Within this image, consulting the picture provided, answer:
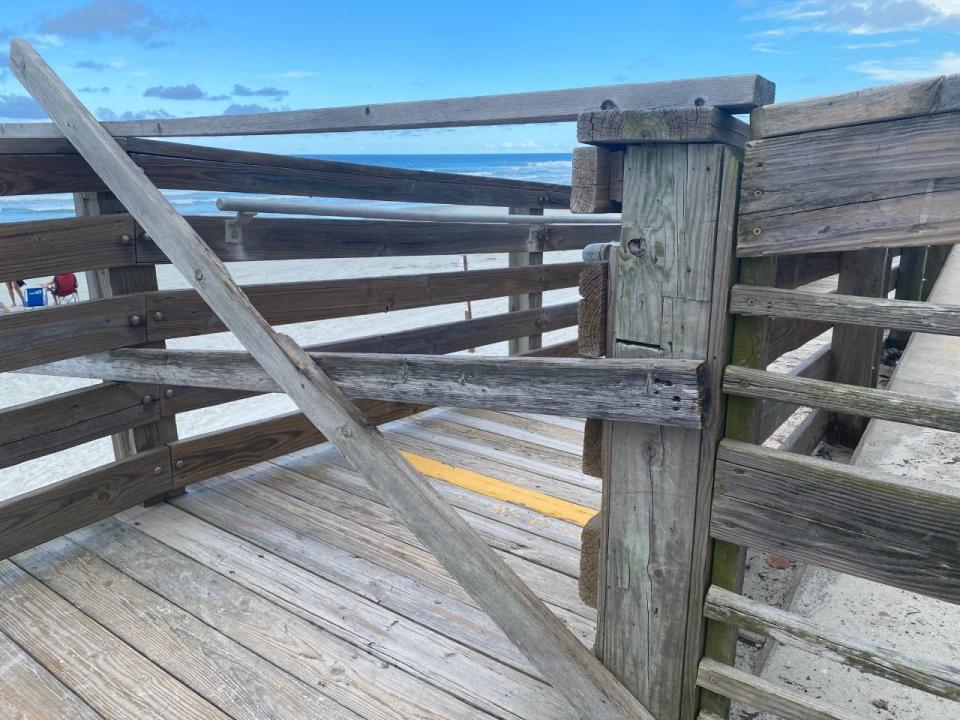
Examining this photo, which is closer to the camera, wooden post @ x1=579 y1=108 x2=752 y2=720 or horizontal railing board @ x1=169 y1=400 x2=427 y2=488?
wooden post @ x1=579 y1=108 x2=752 y2=720

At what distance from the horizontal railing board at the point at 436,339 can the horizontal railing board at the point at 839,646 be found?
1.79 metres

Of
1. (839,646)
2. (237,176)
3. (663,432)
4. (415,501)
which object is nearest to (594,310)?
(663,432)

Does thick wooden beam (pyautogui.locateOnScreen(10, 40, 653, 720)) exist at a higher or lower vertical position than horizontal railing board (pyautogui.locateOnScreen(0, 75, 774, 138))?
lower

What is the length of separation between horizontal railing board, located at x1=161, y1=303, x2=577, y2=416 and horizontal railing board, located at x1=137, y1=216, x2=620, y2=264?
46 centimetres

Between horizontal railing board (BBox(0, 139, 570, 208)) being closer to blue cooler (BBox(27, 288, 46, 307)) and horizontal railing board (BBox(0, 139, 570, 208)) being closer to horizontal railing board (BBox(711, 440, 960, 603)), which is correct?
horizontal railing board (BBox(711, 440, 960, 603))

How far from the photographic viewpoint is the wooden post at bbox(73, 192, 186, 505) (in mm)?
2961

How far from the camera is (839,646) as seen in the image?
1519 millimetres

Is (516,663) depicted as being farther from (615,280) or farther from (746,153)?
(746,153)

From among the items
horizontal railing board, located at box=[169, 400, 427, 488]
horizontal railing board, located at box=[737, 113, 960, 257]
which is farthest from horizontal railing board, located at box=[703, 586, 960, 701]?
horizontal railing board, located at box=[169, 400, 427, 488]

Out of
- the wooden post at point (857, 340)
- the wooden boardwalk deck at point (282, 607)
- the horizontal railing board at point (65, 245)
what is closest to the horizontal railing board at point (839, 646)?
the wooden boardwalk deck at point (282, 607)

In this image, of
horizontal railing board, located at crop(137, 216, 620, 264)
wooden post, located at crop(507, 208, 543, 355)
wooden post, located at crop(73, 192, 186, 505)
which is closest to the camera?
wooden post, located at crop(73, 192, 186, 505)

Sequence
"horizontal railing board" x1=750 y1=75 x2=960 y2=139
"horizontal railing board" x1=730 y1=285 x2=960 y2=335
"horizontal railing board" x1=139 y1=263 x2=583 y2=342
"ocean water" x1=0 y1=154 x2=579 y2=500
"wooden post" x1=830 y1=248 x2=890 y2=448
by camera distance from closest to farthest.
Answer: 1. "horizontal railing board" x1=750 y1=75 x2=960 y2=139
2. "horizontal railing board" x1=730 y1=285 x2=960 y2=335
3. "horizontal railing board" x1=139 y1=263 x2=583 y2=342
4. "wooden post" x1=830 y1=248 x2=890 y2=448
5. "ocean water" x1=0 y1=154 x2=579 y2=500

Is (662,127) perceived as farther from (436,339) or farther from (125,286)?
(436,339)

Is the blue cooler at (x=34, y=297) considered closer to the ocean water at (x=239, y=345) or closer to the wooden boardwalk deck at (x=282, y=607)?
the ocean water at (x=239, y=345)
